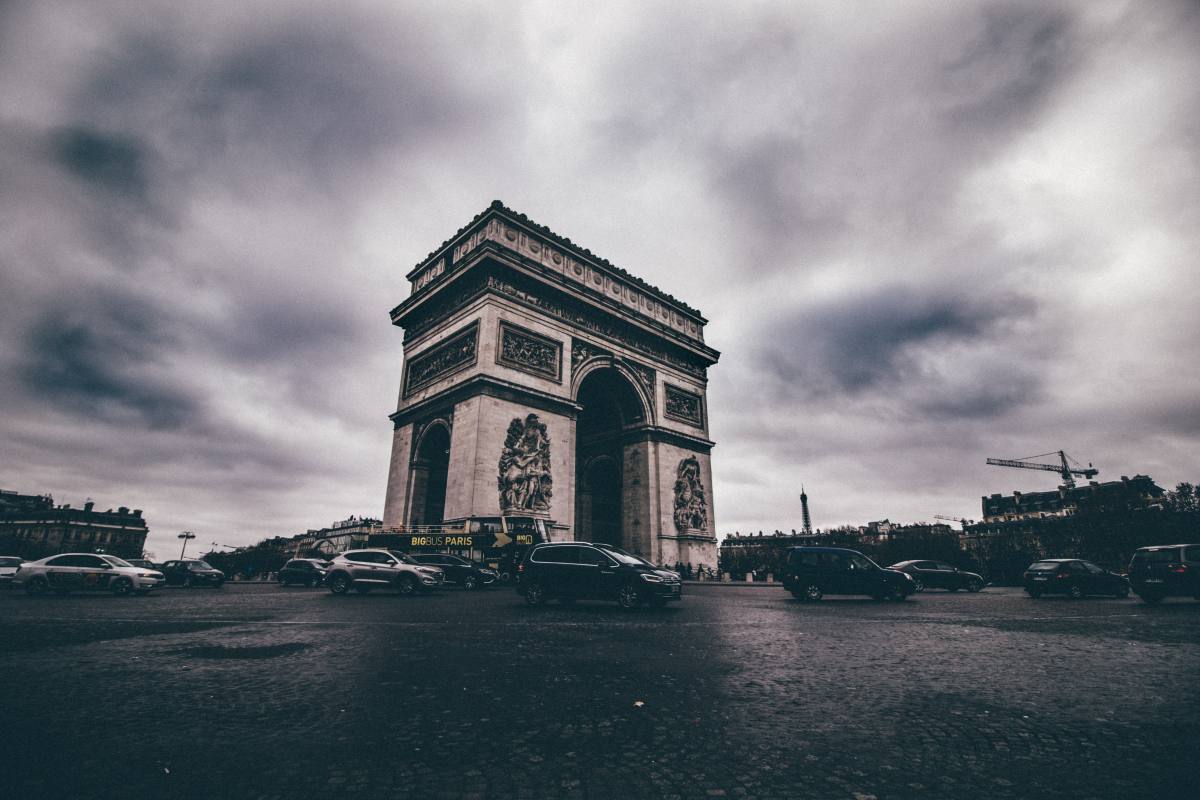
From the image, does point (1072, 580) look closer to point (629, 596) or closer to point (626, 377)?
point (629, 596)

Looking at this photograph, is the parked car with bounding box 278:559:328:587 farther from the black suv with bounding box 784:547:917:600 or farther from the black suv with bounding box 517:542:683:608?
the black suv with bounding box 784:547:917:600

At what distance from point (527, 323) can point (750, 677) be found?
23135 mm

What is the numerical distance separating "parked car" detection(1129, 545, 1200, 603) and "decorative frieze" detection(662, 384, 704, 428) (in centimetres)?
2112

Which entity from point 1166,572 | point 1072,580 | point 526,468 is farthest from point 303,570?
point 1166,572

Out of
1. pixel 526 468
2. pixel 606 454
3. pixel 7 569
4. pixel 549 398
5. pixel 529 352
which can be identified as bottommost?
pixel 7 569

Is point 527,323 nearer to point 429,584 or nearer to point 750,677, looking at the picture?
point 429,584

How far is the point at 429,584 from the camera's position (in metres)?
16.8

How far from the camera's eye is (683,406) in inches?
1356

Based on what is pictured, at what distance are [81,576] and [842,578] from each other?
22522 mm

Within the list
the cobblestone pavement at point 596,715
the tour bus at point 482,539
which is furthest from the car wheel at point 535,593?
the tour bus at point 482,539

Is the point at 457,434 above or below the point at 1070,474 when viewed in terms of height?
below

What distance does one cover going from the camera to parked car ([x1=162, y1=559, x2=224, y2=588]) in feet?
82.8

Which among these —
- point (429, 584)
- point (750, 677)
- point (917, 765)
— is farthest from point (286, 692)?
point (429, 584)

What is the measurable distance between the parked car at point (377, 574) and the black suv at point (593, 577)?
4758 millimetres
